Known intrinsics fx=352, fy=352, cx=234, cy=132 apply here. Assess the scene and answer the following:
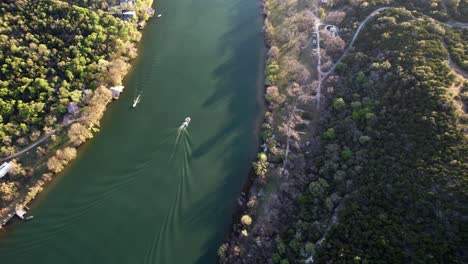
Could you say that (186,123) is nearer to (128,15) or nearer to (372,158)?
(372,158)

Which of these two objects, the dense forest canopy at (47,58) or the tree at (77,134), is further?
the dense forest canopy at (47,58)

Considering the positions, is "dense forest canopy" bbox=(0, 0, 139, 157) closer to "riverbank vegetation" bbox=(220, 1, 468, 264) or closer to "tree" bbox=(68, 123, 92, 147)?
"tree" bbox=(68, 123, 92, 147)

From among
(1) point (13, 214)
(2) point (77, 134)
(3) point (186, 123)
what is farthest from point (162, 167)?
(1) point (13, 214)

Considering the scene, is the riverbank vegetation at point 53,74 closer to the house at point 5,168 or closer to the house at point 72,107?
the house at point 72,107

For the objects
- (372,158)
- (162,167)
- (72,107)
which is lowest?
(162,167)

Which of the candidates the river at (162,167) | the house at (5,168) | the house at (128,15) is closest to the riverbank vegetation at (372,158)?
the river at (162,167)
